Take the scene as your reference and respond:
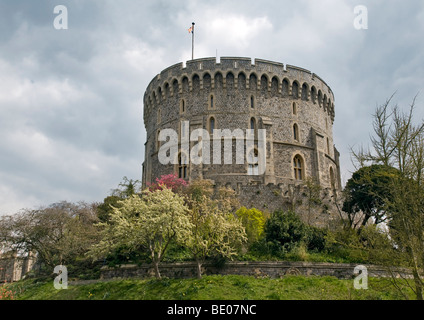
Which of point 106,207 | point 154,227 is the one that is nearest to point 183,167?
point 106,207

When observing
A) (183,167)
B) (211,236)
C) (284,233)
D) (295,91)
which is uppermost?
(295,91)

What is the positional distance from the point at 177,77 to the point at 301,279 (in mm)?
21247

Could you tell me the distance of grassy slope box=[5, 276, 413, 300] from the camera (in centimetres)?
1534

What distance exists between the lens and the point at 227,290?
1596 cm

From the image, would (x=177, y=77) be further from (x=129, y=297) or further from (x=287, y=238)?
(x=129, y=297)

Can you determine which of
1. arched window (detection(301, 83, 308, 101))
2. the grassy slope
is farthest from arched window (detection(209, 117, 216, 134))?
the grassy slope

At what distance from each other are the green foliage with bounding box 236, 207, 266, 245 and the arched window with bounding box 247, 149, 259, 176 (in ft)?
22.7

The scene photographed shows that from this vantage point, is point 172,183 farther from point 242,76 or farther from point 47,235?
point 242,76

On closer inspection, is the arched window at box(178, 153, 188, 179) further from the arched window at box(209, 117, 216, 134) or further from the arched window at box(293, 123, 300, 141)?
the arched window at box(293, 123, 300, 141)

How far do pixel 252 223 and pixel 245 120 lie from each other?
11275mm

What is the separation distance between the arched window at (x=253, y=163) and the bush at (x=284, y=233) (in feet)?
29.9

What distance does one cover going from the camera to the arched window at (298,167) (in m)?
31.9

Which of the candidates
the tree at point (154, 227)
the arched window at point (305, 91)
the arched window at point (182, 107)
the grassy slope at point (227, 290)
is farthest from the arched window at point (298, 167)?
the tree at point (154, 227)

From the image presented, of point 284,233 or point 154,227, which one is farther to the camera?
point 284,233
